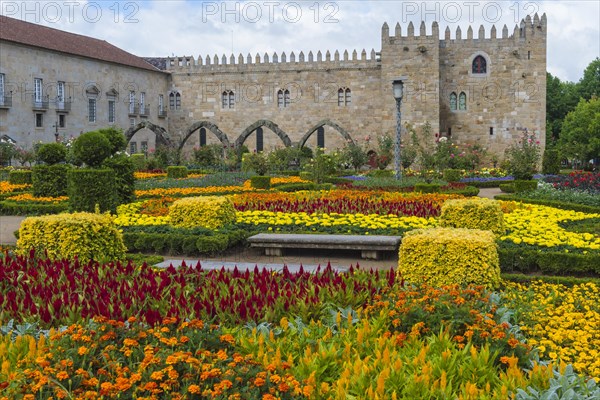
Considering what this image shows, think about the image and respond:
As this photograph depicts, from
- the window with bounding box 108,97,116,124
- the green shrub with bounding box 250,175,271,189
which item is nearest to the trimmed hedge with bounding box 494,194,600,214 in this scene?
the green shrub with bounding box 250,175,271,189

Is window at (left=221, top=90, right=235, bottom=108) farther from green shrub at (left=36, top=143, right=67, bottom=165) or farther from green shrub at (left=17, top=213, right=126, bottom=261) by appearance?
green shrub at (left=17, top=213, right=126, bottom=261)

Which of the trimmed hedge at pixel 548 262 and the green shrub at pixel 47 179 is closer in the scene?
the trimmed hedge at pixel 548 262

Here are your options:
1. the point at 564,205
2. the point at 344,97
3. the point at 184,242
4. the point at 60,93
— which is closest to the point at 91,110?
the point at 60,93

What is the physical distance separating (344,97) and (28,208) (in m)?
23.4

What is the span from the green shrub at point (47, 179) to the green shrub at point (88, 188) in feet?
16.1

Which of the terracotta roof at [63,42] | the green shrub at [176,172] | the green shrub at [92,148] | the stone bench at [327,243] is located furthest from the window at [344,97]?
the stone bench at [327,243]

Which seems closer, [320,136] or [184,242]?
[184,242]

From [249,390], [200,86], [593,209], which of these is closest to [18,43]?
[200,86]

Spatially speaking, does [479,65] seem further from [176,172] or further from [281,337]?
[281,337]

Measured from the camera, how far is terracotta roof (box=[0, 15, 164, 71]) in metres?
30.0

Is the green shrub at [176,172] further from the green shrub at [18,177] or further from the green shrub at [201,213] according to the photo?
the green shrub at [201,213]

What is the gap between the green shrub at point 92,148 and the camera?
13406 mm

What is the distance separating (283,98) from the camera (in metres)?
36.8

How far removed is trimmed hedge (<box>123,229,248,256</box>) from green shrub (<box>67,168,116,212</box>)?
8.61 ft
